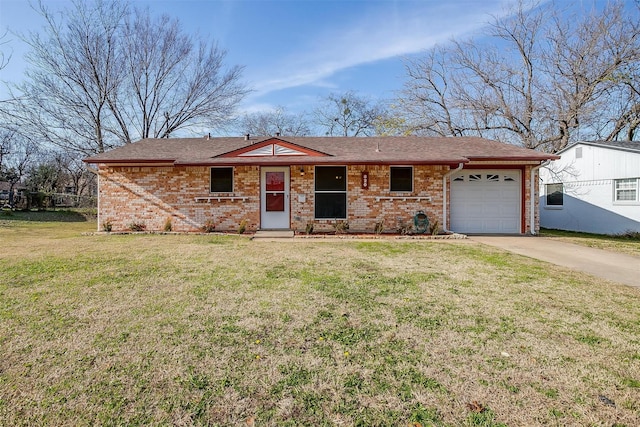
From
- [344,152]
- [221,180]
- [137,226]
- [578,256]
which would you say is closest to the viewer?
[578,256]

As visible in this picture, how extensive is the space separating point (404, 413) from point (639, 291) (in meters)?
4.57

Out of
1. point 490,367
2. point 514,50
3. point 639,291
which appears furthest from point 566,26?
point 490,367

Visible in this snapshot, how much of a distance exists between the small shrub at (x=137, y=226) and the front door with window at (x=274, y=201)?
3.95 metres

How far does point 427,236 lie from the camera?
31.9 feet

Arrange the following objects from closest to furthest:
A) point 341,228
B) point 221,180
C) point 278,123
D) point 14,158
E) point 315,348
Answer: point 315,348
point 341,228
point 221,180
point 278,123
point 14,158

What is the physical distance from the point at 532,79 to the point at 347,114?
562 inches

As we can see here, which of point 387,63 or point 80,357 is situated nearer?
point 80,357

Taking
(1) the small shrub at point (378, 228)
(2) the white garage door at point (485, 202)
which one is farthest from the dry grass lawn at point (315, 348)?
(2) the white garage door at point (485, 202)

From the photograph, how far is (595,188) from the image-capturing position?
1249cm

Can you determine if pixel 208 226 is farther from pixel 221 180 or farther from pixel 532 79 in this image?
pixel 532 79

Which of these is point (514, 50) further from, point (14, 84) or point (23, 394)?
point (14, 84)

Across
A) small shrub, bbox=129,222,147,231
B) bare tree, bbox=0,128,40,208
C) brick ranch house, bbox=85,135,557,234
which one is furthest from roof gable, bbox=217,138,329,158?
bare tree, bbox=0,128,40,208

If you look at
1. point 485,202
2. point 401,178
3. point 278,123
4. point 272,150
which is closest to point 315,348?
point 272,150

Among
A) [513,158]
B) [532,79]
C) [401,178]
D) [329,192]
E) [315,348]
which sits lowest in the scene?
[315,348]
